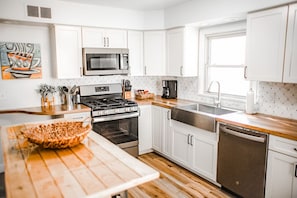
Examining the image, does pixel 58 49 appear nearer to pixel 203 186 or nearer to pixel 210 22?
pixel 210 22

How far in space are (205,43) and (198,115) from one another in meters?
1.41

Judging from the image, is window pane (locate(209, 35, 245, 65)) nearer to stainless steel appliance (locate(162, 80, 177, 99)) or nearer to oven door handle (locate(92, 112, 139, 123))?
stainless steel appliance (locate(162, 80, 177, 99))

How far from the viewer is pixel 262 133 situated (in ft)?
7.41

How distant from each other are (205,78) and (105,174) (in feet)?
9.44

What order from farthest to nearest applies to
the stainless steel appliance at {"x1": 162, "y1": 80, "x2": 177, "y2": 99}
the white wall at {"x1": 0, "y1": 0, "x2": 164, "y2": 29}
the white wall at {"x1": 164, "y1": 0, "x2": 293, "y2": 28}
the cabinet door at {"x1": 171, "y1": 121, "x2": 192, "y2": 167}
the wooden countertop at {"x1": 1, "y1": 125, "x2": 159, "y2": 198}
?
the stainless steel appliance at {"x1": 162, "y1": 80, "x2": 177, "y2": 99} → the cabinet door at {"x1": 171, "y1": 121, "x2": 192, "y2": 167} → the white wall at {"x1": 0, "y1": 0, "x2": 164, "y2": 29} → the white wall at {"x1": 164, "y1": 0, "x2": 293, "y2": 28} → the wooden countertop at {"x1": 1, "y1": 125, "x2": 159, "y2": 198}

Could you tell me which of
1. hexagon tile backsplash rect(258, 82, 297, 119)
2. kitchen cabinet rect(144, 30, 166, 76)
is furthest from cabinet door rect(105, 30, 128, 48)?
hexagon tile backsplash rect(258, 82, 297, 119)

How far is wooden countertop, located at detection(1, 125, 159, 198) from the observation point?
3.77ft

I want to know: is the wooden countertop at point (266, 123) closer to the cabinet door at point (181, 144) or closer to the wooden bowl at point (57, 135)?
the cabinet door at point (181, 144)

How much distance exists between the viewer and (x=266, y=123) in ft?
7.95

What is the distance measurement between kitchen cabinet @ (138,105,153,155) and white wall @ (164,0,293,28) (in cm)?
149

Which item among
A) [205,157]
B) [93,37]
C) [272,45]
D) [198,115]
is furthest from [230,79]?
[93,37]

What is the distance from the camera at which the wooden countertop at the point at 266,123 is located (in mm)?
2146

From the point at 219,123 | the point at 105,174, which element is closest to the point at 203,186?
the point at 219,123

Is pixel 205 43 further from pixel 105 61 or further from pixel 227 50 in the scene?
pixel 105 61
